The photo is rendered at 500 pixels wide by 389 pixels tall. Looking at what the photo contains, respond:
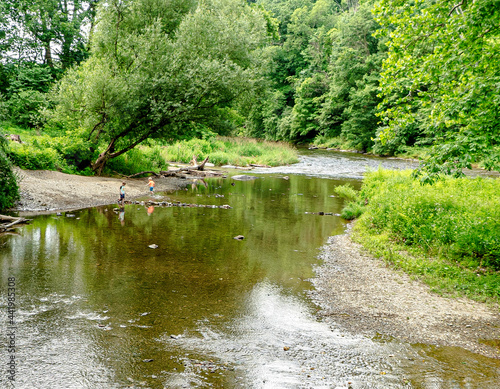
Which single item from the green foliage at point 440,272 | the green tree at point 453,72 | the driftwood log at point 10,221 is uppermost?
the green tree at point 453,72

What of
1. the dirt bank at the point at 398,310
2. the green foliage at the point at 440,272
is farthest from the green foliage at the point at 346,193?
the dirt bank at the point at 398,310

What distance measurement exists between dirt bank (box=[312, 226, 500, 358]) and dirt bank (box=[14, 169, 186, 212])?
12.2 m

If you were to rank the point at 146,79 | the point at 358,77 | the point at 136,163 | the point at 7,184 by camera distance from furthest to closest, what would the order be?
1. the point at 358,77
2. the point at 136,163
3. the point at 146,79
4. the point at 7,184

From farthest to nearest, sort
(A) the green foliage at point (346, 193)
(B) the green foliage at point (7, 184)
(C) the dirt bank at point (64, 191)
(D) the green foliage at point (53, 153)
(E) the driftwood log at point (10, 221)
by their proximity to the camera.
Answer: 1. (A) the green foliage at point (346, 193)
2. (D) the green foliage at point (53, 153)
3. (C) the dirt bank at point (64, 191)
4. (B) the green foliage at point (7, 184)
5. (E) the driftwood log at point (10, 221)

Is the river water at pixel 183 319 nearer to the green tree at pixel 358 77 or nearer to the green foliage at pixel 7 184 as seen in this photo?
the green foliage at pixel 7 184

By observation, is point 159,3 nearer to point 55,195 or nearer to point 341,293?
point 55,195

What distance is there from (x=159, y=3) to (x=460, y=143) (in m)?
22.0

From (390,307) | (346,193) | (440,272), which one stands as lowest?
(390,307)

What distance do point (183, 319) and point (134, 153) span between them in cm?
2209

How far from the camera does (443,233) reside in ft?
34.8

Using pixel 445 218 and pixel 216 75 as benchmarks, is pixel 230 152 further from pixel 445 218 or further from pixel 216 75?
pixel 445 218

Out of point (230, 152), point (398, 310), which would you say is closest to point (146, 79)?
point (398, 310)

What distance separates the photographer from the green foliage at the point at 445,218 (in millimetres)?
9727

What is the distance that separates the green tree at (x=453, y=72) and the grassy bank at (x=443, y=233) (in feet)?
6.25
